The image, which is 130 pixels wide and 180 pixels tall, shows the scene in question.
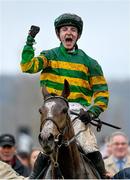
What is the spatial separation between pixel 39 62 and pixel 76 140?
1.27m

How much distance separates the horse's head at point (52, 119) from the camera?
1318 cm

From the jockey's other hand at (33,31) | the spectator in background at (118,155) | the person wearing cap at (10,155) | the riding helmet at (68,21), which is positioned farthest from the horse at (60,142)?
the spectator in background at (118,155)

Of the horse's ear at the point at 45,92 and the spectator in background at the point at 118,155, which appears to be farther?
the spectator in background at the point at 118,155

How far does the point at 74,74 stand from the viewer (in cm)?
1474

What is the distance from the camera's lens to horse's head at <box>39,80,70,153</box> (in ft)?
43.2

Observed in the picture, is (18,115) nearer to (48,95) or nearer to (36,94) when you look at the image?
(36,94)

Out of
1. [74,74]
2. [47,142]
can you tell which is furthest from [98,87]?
[47,142]

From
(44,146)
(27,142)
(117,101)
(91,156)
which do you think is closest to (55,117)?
(44,146)

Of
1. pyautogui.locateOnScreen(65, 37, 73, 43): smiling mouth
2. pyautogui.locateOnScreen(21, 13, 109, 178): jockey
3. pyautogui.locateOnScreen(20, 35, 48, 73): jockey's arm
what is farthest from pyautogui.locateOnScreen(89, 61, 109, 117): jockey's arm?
pyautogui.locateOnScreen(20, 35, 48, 73): jockey's arm

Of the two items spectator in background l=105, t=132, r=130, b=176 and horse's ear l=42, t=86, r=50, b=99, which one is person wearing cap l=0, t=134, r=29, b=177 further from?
horse's ear l=42, t=86, r=50, b=99

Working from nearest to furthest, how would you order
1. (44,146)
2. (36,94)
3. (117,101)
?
(44,146) < (36,94) < (117,101)

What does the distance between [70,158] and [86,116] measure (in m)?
0.71

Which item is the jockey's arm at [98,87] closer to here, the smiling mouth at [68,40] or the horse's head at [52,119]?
the smiling mouth at [68,40]

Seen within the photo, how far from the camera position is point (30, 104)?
10594cm
